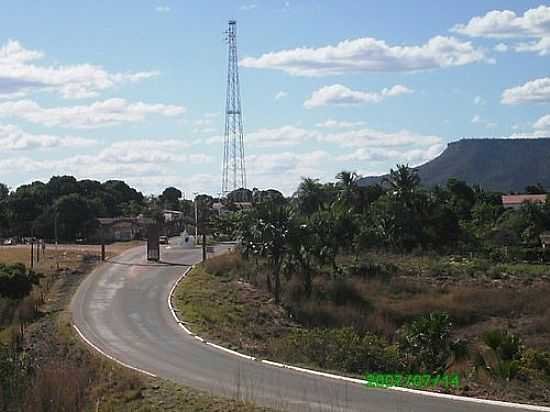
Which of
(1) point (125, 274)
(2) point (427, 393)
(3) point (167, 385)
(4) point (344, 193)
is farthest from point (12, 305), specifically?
(4) point (344, 193)

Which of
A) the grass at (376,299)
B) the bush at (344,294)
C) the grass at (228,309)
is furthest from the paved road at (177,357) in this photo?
the bush at (344,294)

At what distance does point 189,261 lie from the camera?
55812mm

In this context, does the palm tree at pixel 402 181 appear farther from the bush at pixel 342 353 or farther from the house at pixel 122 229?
the bush at pixel 342 353

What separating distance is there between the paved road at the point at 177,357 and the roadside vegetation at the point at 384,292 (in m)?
0.99

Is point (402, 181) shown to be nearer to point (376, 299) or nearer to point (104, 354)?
point (376, 299)

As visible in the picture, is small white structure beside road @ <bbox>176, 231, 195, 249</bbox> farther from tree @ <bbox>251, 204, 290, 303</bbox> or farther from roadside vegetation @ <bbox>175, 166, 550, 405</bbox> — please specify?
tree @ <bbox>251, 204, 290, 303</bbox>

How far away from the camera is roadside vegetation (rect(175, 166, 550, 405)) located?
18250 millimetres

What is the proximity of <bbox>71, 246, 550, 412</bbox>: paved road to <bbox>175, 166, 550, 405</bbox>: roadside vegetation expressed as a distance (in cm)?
99

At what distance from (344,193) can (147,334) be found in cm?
4742

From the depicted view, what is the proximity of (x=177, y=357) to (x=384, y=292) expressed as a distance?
1090 inches

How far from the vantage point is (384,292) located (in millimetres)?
47906

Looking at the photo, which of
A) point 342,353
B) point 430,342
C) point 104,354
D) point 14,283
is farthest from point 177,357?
point 14,283

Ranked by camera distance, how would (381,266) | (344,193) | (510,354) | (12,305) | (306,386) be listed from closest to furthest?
(306,386)
(510,354)
(12,305)
(381,266)
(344,193)

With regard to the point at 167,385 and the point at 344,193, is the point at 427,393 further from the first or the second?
the point at 344,193
